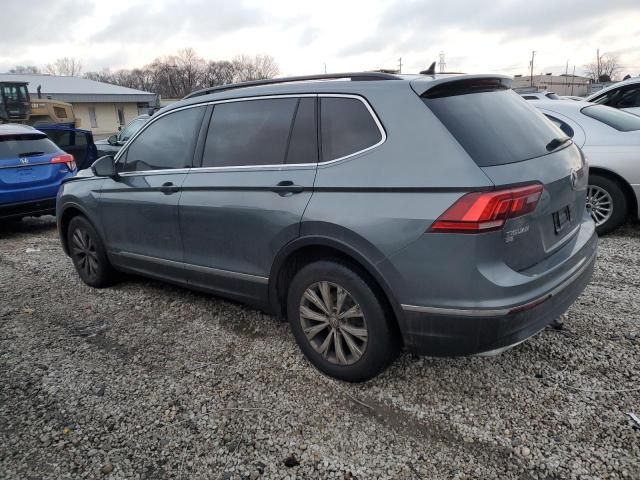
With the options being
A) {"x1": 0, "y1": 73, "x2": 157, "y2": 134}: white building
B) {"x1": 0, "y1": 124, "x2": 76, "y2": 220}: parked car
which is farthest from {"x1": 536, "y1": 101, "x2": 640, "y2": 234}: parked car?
{"x1": 0, "y1": 73, "x2": 157, "y2": 134}: white building

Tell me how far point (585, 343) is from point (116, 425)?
118 inches

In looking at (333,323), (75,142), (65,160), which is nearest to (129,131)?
(75,142)

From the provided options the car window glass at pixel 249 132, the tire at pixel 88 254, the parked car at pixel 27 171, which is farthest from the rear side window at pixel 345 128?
the parked car at pixel 27 171

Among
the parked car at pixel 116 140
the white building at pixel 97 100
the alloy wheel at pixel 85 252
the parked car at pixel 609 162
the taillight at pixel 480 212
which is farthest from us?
the white building at pixel 97 100

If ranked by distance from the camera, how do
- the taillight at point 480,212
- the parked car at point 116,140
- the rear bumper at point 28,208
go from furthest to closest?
the parked car at point 116,140 → the rear bumper at point 28,208 → the taillight at point 480,212

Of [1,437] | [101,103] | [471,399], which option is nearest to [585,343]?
[471,399]

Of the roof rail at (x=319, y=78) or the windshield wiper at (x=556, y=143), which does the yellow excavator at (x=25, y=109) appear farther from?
the windshield wiper at (x=556, y=143)

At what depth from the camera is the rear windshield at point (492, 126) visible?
243cm

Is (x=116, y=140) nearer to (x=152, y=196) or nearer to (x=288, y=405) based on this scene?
(x=152, y=196)

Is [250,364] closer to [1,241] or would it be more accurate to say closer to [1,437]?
[1,437]

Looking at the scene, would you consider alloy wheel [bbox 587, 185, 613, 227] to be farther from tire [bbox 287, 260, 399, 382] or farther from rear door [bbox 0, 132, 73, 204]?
rear door [bbox 0, 132, 73, 204]

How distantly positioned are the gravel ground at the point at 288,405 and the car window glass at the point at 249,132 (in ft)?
4.40

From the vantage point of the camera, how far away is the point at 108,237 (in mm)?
4508

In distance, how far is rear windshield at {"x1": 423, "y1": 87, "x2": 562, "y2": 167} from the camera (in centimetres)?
243
